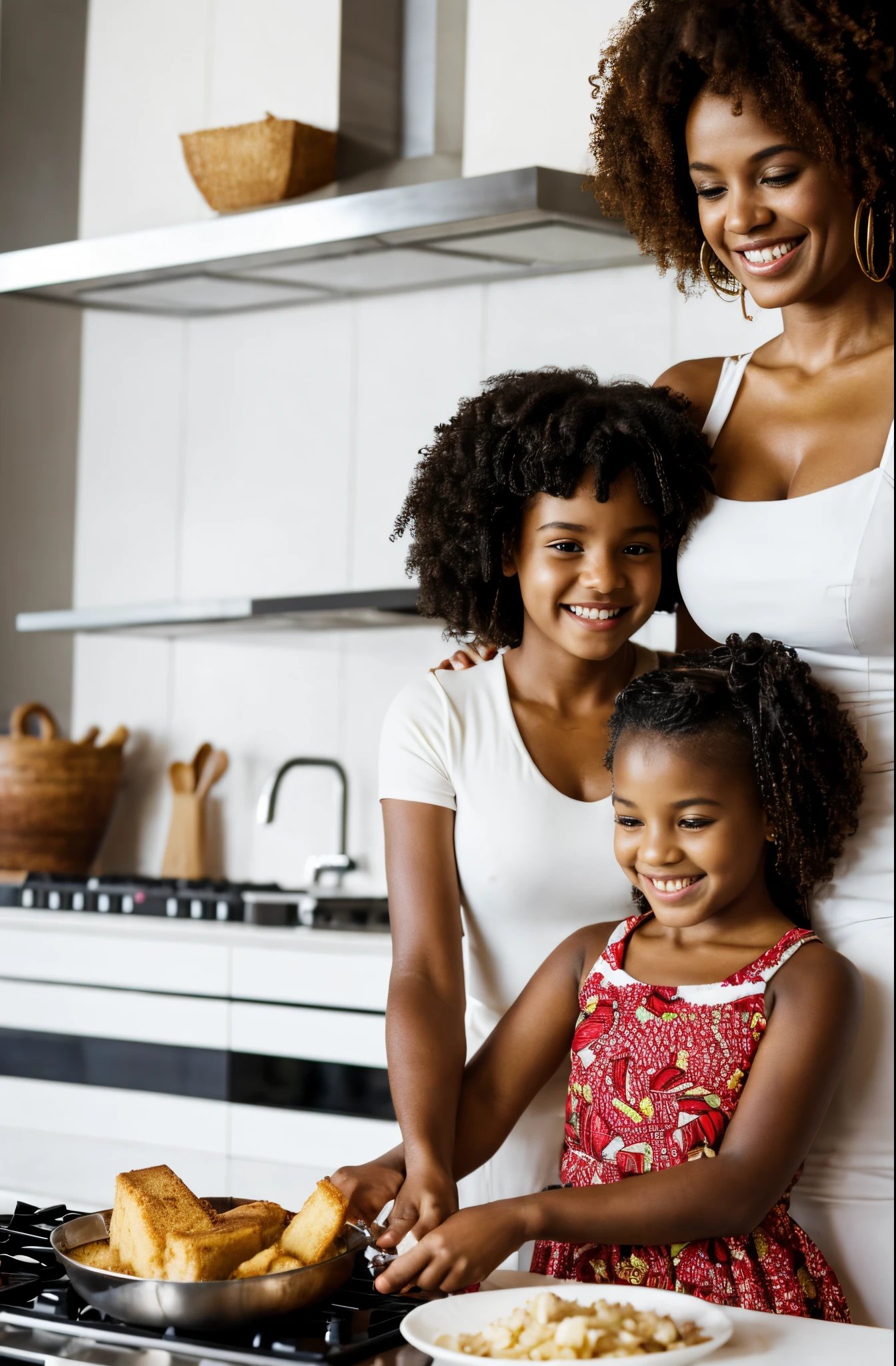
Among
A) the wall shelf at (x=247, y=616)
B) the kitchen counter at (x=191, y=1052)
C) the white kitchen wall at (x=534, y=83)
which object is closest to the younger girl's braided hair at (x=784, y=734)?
the kitchen counter at (x=191, y=1052)

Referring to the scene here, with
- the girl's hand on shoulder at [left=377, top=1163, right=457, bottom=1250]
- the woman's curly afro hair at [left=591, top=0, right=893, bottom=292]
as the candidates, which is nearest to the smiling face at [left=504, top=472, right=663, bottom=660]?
the woman's curly afro hair at [left=591, top=0, right=893, bottom=292]

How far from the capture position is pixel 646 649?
5.13ft

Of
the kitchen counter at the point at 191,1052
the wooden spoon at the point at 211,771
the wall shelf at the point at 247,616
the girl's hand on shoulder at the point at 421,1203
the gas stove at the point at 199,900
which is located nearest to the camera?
the girl's hand on shoulder at the point at 421,1203

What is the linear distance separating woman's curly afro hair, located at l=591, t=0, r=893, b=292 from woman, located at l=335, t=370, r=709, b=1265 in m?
0.26

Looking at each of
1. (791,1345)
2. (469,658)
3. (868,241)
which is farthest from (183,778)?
(791,1345)

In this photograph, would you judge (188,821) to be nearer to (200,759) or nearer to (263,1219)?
(200,759)

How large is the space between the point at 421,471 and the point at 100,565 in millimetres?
2294

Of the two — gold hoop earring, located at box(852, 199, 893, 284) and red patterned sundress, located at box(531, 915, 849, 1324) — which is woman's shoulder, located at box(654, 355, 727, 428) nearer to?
gold hoop earring, located at box(852, 199, 893, 284)

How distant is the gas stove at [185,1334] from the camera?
0.82 meters

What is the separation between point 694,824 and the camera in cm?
119

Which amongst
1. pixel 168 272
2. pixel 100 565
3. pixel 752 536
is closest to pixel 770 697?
pixel 752 536

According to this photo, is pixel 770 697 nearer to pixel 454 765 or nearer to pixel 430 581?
pixel 454 765

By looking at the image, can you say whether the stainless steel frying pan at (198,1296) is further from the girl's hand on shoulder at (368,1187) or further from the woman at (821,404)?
the woman at (821,404)

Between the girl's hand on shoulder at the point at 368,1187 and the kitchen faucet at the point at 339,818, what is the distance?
202cm
